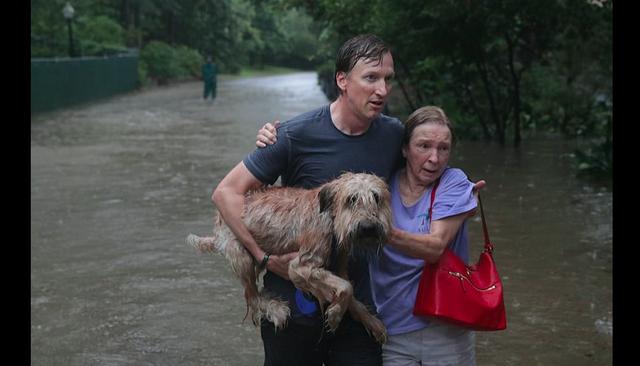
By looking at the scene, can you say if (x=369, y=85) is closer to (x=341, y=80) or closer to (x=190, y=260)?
(x=341, y=80)

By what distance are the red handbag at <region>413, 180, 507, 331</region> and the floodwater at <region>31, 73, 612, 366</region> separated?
2783mm

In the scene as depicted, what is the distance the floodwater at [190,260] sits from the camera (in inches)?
270

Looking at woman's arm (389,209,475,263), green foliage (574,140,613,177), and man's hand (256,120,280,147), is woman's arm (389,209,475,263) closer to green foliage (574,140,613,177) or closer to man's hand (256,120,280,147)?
man's hand (256,120,280,147)

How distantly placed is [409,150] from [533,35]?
15458 mm

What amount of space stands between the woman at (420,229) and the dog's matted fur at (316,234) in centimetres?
14

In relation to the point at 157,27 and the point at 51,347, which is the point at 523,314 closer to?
the point at 51,347

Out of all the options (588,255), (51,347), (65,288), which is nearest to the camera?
(51,347)

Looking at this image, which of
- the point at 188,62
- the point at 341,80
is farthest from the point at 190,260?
the point at 188,62

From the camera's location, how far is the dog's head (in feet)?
11.1

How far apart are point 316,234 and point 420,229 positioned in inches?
18.1

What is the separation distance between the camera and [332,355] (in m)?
3.89

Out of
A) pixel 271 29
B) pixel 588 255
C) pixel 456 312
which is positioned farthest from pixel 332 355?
A: pixel 271 29

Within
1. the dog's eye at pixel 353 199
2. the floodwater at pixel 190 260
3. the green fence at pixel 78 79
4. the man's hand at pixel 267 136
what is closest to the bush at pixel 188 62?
the green fence at pixel 78 79

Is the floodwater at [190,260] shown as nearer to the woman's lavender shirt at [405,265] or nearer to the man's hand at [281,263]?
the woman's lavender shirt at [405,265]
